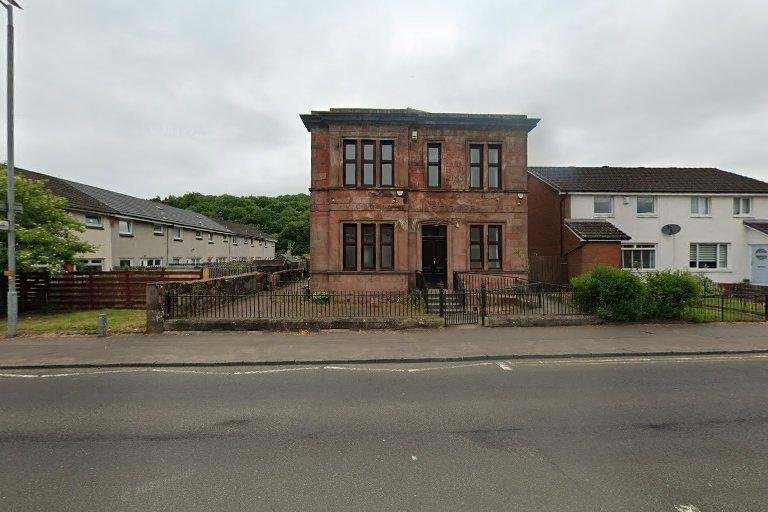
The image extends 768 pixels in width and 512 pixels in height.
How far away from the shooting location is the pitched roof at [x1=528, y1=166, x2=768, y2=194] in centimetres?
2416

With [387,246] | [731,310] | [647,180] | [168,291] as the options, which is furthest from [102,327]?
[647,180]

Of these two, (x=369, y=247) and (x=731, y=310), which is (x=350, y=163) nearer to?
(x=369, y=247)

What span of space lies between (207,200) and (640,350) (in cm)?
9165

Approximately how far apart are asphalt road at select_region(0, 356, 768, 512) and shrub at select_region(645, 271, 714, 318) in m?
5.15

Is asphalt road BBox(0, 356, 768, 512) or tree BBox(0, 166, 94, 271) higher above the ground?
tree BBox(0, 166, 94, 271)

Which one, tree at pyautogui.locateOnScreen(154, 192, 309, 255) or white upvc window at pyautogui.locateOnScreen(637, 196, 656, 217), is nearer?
white upvc window at pyautogui.locateOnScreen(637, 196, 656, 217)

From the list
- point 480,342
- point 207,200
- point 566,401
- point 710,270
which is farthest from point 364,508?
point 207,200

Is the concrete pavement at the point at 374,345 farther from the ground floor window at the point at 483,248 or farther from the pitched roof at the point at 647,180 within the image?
the pitched roof at the point at 647,180

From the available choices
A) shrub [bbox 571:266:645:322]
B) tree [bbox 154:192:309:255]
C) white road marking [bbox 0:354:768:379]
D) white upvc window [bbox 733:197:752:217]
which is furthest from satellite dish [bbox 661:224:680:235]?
tree [bbox 154:192:309:255]

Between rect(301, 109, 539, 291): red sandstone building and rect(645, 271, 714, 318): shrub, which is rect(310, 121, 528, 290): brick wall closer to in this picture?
rect(301, 109, 539, 291): red sandstone building

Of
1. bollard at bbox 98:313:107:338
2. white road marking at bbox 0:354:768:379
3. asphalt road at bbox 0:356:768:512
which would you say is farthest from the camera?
bollard at bbox 98:313:107:338

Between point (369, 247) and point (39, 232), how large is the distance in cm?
1228

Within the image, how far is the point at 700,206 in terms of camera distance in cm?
2455

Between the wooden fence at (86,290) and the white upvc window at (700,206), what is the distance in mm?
30734
